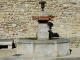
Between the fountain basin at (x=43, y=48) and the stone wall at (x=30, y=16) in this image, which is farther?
the stone wall at (x=30, y=16)

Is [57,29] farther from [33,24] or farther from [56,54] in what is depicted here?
[56,54]

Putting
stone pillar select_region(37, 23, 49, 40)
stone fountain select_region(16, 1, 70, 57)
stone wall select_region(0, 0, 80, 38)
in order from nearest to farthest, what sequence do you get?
stone fountain select_region(16, 1, 70, 57) → stone pillar select_region(37, 23, 49, 40) → stone wall select_region(0, 0, 80, 38)

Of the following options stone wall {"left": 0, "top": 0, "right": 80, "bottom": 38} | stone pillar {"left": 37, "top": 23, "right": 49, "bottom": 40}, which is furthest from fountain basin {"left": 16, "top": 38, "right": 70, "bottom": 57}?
stone wall {"left": 0, "top": 0, "right": 80, "bottom": 38}

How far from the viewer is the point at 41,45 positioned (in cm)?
697

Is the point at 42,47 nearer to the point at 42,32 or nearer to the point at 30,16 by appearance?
the point at 42,32

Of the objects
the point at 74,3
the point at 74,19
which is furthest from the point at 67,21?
the point at 74,3

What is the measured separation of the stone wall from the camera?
981cm

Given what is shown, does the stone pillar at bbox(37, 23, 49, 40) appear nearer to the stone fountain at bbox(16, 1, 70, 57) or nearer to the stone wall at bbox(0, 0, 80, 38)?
the stone fountain at bbox(16, 1, 70, 57)

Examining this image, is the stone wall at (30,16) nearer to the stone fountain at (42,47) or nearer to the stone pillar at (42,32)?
the stone pillar at (42,32)

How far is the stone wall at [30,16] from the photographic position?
32.2 ft

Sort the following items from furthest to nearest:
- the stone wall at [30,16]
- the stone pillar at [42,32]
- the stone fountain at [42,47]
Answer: the stone wall at [30,16] → the stone pillar at [42,32] → the stone fountain at [42,47]

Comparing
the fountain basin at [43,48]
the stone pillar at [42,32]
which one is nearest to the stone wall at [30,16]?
the stone pillar at [42,32]

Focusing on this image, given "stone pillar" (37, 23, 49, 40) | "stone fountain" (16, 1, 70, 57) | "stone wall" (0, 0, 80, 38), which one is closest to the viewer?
"stone fountain" (16, 1, 70, 57)

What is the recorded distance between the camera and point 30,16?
9.90 meters
